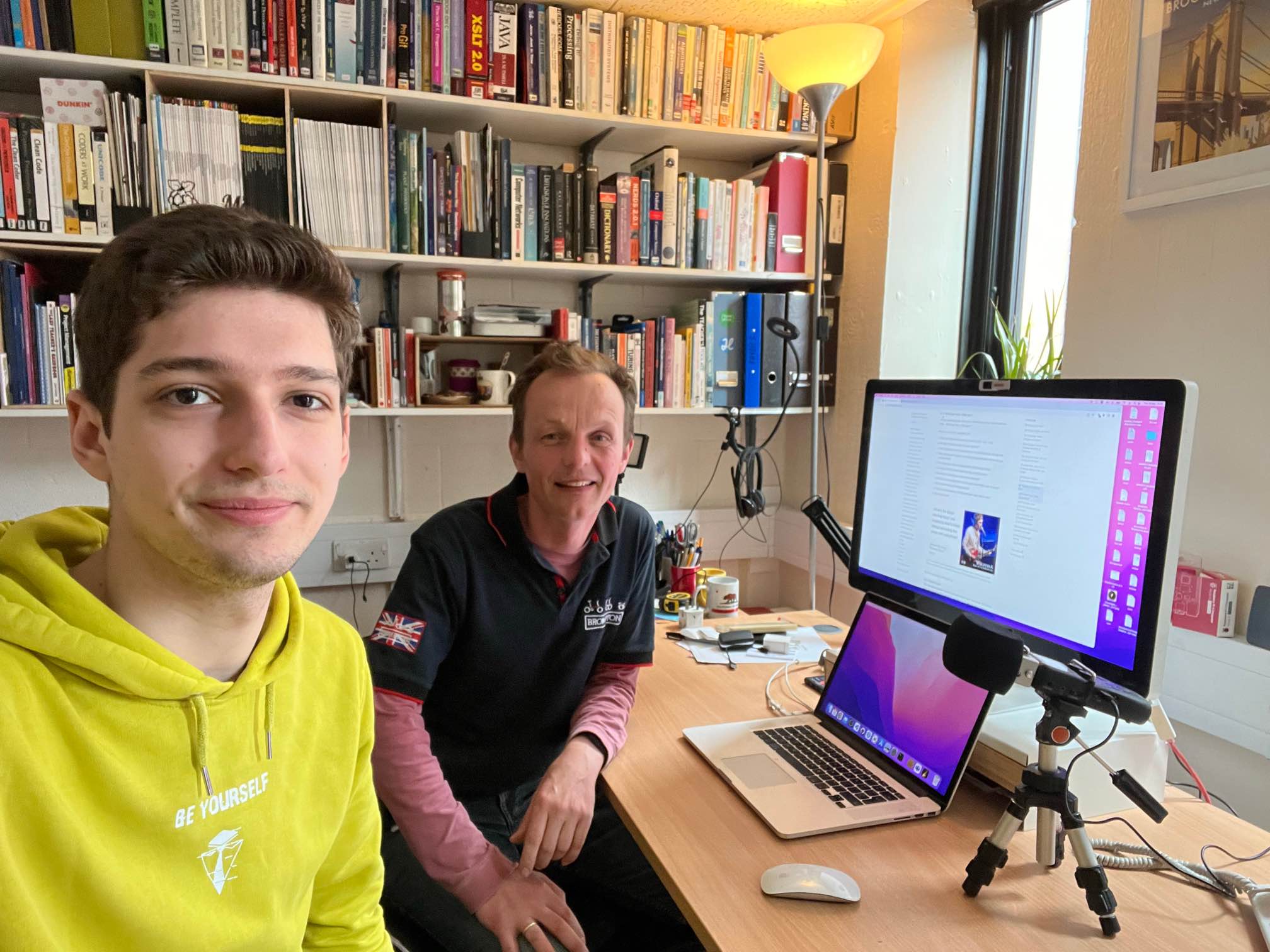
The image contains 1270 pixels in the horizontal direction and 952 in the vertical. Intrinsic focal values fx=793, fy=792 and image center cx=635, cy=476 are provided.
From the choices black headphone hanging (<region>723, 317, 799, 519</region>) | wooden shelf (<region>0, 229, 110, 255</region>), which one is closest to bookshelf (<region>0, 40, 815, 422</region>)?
wooden shelf (<region>0, 229, 110, 255</region>)

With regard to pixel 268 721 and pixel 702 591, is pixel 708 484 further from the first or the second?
pixel 268 721

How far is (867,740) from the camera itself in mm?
1136

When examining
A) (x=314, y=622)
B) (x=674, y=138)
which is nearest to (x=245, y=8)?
(x=674, y=138)

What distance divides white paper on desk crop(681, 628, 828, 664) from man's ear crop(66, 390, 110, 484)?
3.63 feet

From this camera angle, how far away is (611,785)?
1088 millimetres

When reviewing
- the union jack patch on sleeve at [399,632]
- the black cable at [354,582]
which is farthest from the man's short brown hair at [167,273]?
the black cable at [354,582]

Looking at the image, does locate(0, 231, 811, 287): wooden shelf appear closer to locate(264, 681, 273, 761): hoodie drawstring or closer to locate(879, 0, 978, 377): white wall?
locate(879, 0, 978, 377): white wall

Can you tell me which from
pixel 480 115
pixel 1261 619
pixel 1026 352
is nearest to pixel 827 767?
pixel 1261 619

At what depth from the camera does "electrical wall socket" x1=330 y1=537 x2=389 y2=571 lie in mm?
2311

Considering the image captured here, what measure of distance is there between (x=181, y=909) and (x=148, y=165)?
1746mm

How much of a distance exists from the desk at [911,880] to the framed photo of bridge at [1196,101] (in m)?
1.09

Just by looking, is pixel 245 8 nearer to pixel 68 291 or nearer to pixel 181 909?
pixel 68 291

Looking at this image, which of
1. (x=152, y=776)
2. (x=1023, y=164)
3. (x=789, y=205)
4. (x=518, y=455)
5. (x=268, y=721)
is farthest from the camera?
(x=789, y=205)

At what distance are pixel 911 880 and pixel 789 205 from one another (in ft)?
6.59
